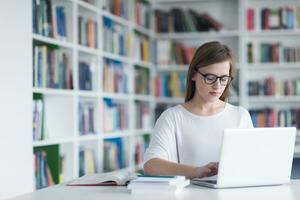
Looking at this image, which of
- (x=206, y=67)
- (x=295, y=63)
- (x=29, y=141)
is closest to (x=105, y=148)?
(x=29, y=141)

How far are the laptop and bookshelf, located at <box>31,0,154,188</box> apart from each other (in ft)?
6.03

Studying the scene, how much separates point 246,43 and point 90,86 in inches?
81.5

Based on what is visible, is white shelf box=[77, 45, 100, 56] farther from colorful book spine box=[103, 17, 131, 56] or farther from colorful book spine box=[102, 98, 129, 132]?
colorful book spine box=[102, 98, 129, 132]

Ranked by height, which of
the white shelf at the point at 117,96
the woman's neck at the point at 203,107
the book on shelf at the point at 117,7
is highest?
the book on shelf at the point at 117,7

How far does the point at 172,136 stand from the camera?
9.09 ft

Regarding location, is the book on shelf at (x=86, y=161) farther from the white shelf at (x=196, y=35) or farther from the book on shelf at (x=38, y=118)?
the white shelf at (x=196, y=35)

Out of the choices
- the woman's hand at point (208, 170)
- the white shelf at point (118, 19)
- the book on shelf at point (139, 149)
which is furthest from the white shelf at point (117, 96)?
the woman's hand at point (208, 170)

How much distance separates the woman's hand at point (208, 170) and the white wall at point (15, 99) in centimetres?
140

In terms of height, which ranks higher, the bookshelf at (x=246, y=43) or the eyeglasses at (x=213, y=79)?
the bookshelf at (x=246, y=43)

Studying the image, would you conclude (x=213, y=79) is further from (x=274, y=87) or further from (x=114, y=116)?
(x=274, y=87)

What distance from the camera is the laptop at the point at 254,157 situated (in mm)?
2215

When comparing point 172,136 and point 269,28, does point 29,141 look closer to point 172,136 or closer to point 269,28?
point 172,136

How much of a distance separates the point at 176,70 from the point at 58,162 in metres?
2.51

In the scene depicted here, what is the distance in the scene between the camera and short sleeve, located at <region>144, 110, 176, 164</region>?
2.67 m
